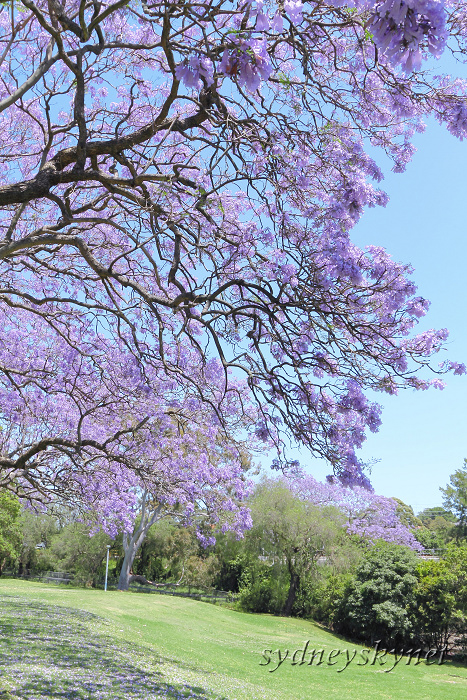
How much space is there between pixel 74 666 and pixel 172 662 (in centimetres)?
310

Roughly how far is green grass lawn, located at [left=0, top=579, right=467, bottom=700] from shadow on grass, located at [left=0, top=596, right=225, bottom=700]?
0.06 feet

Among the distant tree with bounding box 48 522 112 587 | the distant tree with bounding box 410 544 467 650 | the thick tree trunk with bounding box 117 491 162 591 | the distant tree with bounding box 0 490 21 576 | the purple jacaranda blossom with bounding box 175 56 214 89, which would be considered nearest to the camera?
the purple jacaranda blossom with bounding box 175 56 214 89

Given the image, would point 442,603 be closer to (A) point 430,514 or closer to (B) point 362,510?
(B) point 362,510

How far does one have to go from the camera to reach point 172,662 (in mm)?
9789

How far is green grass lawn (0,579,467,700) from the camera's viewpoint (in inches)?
260

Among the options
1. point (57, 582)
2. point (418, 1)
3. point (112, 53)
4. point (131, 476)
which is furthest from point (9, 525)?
point (418, 1)

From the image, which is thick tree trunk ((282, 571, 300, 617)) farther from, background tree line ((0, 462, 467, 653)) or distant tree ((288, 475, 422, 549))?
distant tree ((288, 475, 422, 549))

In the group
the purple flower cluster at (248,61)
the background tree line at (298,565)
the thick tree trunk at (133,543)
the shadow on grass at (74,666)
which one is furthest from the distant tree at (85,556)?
the purple flower cluster at (248,61)

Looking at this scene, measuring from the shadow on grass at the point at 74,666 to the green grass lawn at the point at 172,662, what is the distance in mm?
17

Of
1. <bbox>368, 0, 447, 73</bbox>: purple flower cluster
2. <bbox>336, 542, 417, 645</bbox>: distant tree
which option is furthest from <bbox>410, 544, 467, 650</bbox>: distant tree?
<bbox>368, 0, 447, 73</bbox>: purple flower cluster

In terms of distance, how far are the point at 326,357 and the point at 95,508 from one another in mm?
6775

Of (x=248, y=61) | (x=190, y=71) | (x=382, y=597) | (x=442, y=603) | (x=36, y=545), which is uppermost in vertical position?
(x=190, y=71)

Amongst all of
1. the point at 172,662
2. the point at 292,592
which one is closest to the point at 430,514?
the point at 292,592

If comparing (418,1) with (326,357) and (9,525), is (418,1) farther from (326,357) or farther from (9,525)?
(9,525)
